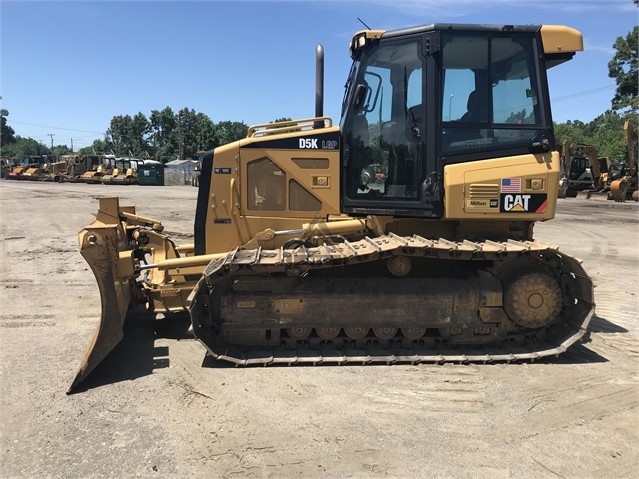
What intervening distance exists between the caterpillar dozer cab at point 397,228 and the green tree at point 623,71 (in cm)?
5043

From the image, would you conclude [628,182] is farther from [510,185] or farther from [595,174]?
[510,185]

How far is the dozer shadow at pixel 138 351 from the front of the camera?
446 centimetres

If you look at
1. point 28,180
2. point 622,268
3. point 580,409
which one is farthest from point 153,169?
point 580,409

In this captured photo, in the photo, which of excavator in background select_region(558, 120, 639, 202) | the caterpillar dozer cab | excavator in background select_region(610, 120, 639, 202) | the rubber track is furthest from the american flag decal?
excavator in background select_region(610, 120, 639, 202)

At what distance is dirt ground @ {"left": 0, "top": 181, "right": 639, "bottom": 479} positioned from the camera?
10.4ft

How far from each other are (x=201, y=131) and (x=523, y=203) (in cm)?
7742

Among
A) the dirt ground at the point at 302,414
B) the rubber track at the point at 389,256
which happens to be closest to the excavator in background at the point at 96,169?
the dirt ground at the point at 302,414

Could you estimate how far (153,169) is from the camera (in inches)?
1950

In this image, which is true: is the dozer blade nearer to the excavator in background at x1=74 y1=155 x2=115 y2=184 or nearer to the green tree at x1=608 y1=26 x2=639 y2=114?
the excavator in background at x1=74 y1=155 x2=115 y2=184

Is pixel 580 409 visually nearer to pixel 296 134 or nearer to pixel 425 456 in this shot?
pixel 425 456

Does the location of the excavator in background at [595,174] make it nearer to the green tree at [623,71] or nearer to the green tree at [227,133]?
the green tree at [623,71]

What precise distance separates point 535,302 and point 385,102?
99.6 inches

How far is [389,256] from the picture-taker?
4.73 m

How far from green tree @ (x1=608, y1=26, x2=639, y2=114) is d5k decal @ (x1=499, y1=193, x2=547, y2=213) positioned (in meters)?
50.4
